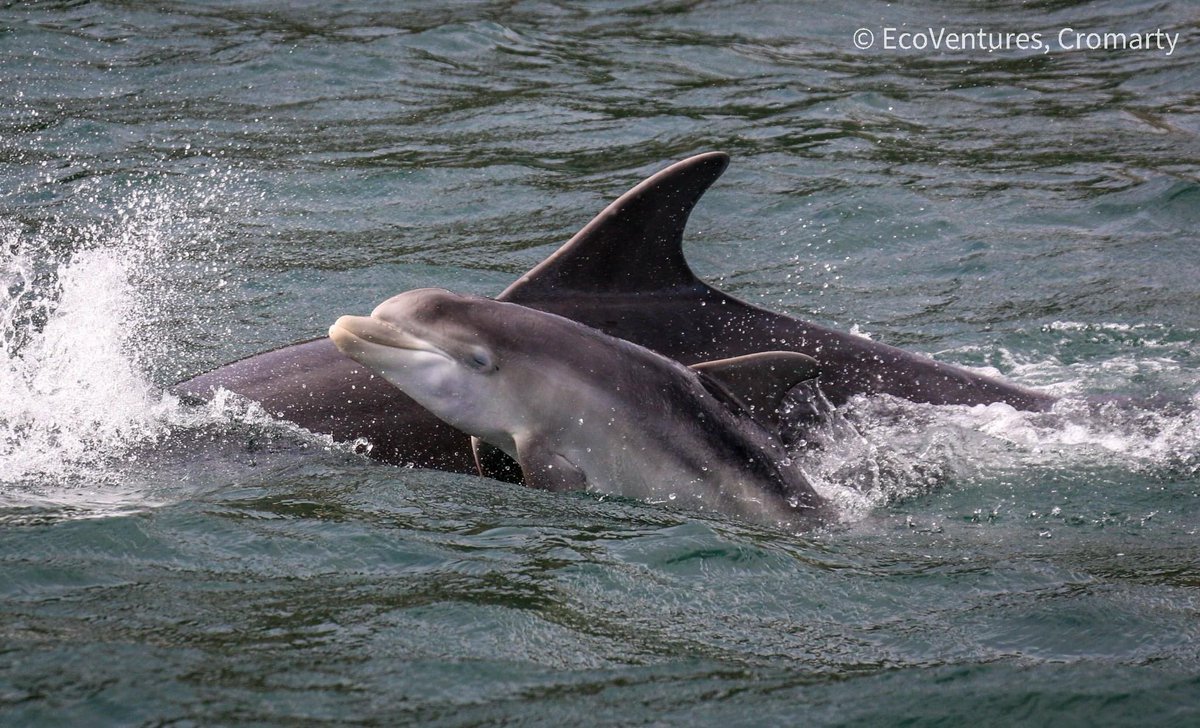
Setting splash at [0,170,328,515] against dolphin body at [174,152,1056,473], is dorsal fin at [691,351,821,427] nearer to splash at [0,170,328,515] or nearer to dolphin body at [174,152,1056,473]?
dolphin body at [174,152,1056,473]

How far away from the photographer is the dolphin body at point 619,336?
611 centimetres

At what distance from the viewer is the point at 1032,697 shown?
3.85m

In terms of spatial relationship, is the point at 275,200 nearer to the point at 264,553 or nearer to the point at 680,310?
the point at 680,310

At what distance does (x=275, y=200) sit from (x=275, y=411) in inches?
208

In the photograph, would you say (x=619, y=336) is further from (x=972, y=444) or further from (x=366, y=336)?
(x=972, y=444)

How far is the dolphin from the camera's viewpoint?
5.48 m

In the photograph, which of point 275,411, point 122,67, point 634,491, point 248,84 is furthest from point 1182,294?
point 122,67

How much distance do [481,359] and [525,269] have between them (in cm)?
422

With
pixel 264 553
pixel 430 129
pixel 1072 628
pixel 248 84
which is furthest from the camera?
pixel 248 84

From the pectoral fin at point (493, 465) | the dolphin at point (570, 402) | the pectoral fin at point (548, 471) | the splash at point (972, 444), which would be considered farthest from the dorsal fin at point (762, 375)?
the pectoral fin at point (493, 465)

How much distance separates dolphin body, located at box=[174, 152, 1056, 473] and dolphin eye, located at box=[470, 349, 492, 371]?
0.63 metres

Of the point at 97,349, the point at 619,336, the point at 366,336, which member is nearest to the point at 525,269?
the point at 97,349

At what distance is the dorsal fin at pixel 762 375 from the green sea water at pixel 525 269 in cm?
54

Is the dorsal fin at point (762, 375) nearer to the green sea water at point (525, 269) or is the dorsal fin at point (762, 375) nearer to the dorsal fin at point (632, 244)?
the green sea water at point (525, 269)
